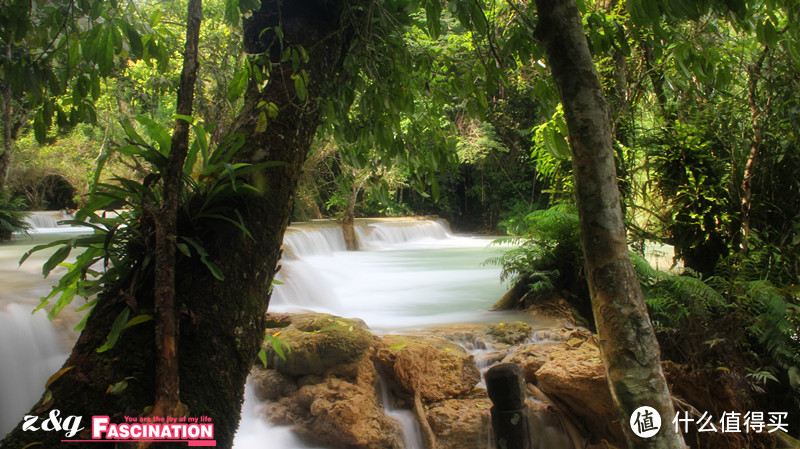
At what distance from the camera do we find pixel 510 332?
4.66 meters

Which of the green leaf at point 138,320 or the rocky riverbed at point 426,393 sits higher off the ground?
the green leaf at point 138,320

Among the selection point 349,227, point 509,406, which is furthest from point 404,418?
point 349,227

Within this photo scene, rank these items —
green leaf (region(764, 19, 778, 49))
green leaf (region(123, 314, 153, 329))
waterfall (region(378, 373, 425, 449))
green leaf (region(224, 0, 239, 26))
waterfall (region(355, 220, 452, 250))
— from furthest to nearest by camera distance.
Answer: waterfall (region(355, 220, 452, 250))
waterfall (region(378, 373, 425, 449))
green leaf (region(224, 0, 239, 26))
green leaf (region(764, 19, 778, 49))
green leaf (region(123, 314, 153, 329))

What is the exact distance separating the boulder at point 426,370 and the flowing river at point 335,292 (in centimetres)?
25

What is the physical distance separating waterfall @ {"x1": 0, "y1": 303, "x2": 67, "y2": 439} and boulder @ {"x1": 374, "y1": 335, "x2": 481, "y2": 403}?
88.4 inches

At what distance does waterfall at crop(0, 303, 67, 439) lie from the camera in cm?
288

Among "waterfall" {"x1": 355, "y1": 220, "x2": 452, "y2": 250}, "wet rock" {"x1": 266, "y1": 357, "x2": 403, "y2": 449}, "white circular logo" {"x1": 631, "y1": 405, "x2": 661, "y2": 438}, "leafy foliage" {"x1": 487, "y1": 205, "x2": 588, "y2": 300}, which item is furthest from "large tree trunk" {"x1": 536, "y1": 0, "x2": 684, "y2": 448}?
"waterfall" {"x1": 355, "y1": 220, "x2": 452, "y2": 250}

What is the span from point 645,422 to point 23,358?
362 centimetres

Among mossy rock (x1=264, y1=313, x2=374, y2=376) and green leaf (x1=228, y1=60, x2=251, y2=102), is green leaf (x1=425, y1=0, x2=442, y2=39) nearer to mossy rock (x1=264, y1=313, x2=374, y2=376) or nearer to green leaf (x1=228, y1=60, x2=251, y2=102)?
green leaf (x1=228, y1=60, x2=251, y2=102)

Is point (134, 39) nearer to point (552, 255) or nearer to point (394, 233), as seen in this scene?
point (552, 255)

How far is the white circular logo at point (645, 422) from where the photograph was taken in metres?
1.25

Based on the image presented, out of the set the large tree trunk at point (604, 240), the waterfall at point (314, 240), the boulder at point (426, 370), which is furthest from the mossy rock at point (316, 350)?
the waterfall at point (314, 240)

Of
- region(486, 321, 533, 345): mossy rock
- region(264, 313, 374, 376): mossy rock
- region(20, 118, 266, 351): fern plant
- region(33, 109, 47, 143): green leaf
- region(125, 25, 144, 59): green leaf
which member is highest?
region(125, 25, 144, 59): green leaf

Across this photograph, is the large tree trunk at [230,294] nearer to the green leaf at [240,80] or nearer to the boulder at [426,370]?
the green leaf at [240,80]
